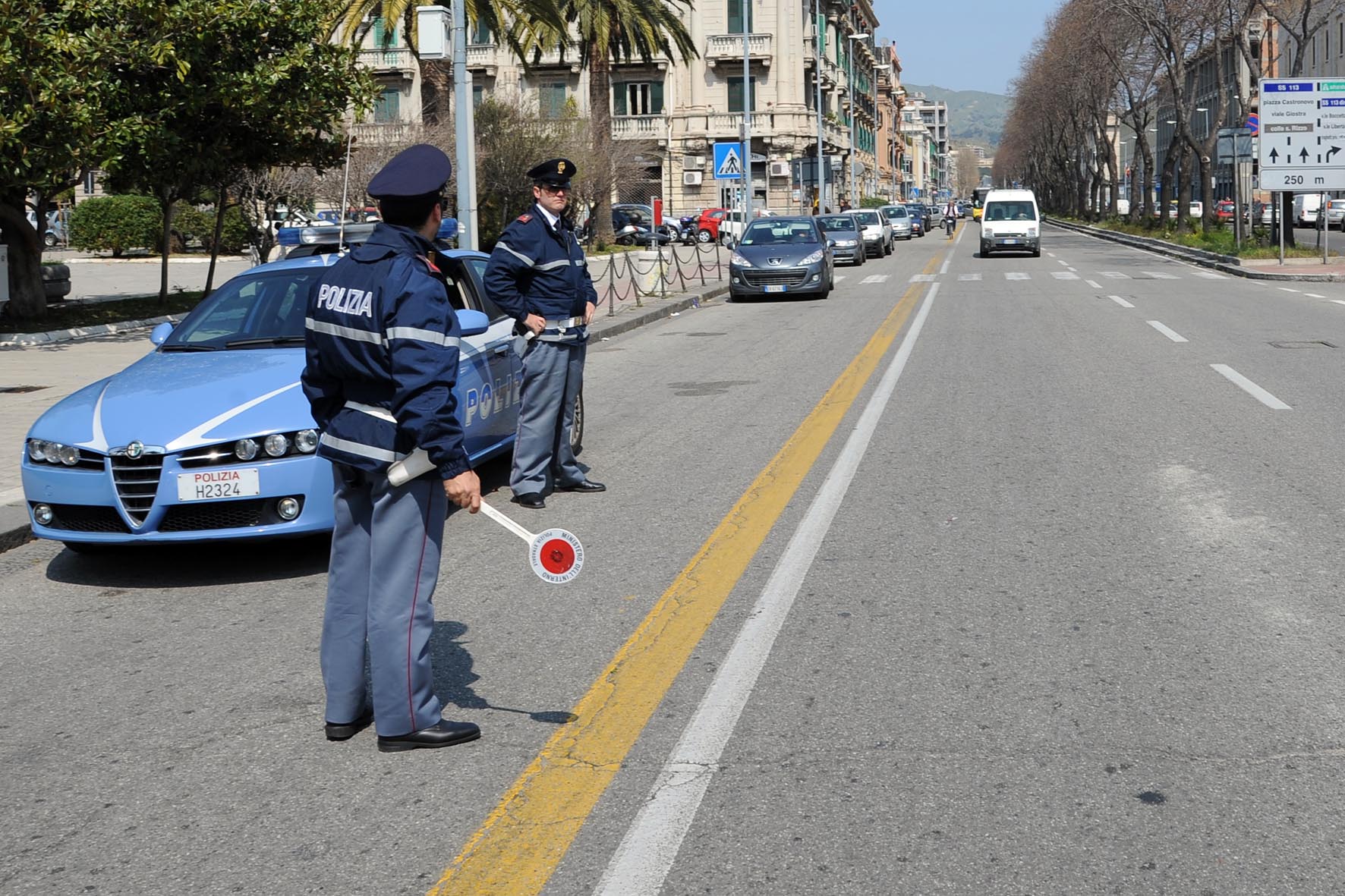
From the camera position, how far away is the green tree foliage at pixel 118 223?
43.8 m

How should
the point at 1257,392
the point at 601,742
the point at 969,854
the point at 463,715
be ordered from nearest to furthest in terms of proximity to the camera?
the point at 969,854
the point at 601,742
the point at 463,715
the point at 1257,392

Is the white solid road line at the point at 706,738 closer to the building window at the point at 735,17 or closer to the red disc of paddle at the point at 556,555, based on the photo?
the red disc of paddle at the point at 556,555

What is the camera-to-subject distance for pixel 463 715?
4723 mm

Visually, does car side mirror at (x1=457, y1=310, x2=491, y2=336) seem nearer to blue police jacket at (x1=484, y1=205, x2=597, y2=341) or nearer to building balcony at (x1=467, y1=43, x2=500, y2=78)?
blue police jacket at (x1=484, y1=205, x2=597, y2=341)

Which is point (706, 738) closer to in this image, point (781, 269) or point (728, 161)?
point (781, 269)

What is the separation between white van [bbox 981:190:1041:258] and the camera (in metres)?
42.9

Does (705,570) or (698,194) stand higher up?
(698,194)

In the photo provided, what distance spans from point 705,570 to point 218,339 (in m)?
3.37

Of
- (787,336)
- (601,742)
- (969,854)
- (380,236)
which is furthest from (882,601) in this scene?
(787,336)

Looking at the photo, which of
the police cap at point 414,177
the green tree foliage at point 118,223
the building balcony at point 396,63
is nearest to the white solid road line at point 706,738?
the police cap at point 414,177

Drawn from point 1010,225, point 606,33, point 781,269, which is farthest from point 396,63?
point 781,269

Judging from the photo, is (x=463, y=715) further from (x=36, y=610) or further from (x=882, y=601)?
(x=36, y=610)

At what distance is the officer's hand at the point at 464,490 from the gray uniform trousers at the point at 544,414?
157 inches

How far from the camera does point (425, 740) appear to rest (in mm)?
4438
